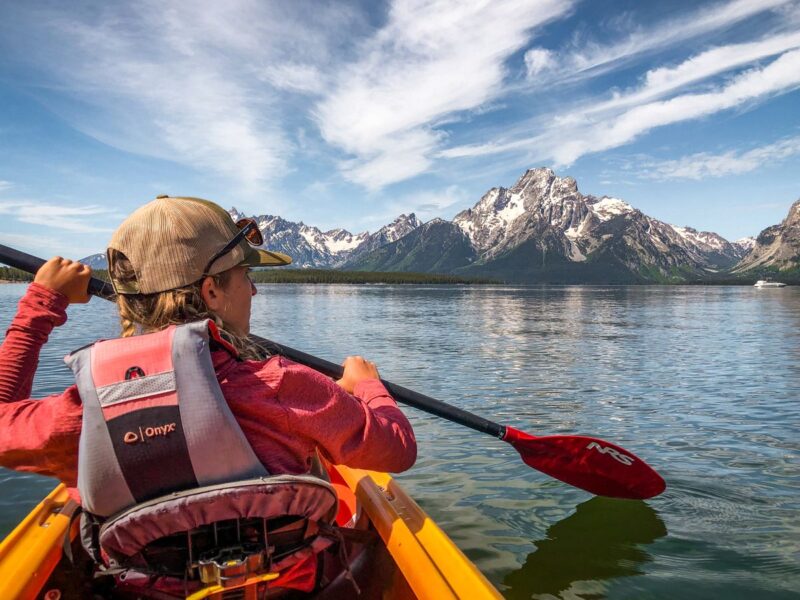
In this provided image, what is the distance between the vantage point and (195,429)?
260 cm

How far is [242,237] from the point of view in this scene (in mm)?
3154

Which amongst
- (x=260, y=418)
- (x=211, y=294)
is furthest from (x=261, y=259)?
(x=260, y=418)

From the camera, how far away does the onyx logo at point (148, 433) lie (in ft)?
8.52

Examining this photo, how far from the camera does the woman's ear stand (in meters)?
3.02

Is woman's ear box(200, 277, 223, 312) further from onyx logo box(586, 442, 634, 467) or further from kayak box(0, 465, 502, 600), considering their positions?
onyx logo box(586, 442, 634, 467)

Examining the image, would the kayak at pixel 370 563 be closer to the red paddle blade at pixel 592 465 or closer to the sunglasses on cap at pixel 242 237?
the sunglasses on cap at pixel 242 237

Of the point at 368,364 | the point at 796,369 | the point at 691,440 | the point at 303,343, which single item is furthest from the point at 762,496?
the point at 303,343

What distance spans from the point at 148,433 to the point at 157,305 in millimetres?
659

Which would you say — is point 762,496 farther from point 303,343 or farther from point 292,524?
point 303,343

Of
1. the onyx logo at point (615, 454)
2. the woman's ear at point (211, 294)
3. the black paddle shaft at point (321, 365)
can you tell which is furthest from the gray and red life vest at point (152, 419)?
the onyx logo at point (615, 454)

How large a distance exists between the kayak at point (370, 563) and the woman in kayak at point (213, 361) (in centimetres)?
81

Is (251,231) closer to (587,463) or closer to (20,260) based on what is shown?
(20,260)

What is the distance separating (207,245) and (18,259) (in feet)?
10.6

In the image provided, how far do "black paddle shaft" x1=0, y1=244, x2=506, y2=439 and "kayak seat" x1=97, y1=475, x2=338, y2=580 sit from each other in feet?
5.47
